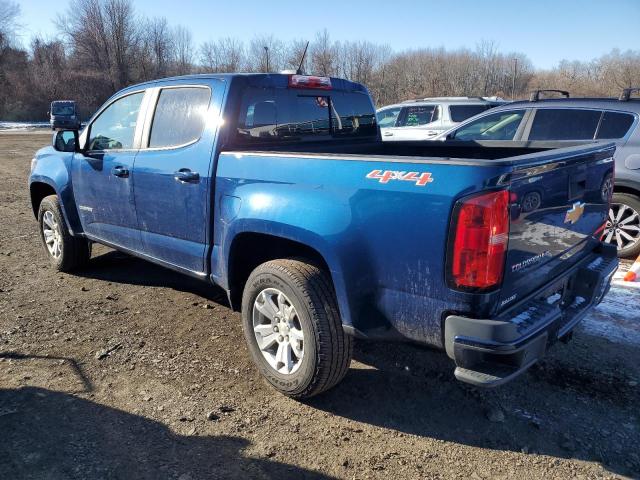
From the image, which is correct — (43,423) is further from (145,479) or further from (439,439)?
(439,439)

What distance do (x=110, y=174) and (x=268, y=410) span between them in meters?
2.52

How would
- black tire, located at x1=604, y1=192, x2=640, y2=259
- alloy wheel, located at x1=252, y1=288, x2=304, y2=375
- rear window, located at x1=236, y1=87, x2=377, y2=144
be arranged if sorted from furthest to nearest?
black tire, located at x1=604, y1=192, x2=640, y2=259 < rear window, located at x1=236, y1=87, x2=377, y2=144 < alloy wheel, located at x1=252, y1=288, x2=304, y2=375

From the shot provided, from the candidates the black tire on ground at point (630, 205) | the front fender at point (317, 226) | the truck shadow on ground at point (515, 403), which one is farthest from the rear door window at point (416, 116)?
the front fender at point (317, 226)

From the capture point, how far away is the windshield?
3438 centimetres

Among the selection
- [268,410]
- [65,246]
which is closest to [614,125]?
[268,410]

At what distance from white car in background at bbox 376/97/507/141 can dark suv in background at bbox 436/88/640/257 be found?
18.1 feet

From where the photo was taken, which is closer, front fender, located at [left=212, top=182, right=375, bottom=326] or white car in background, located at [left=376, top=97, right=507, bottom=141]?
front fender, located at [left=212, top=182, right=375, bottom=326]

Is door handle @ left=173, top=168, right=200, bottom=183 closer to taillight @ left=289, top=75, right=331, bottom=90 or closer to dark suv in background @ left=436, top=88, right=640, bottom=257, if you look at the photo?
taillight @ left=289, top=75, right=331, bottom=90

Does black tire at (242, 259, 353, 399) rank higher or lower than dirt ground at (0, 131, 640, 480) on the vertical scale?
higher

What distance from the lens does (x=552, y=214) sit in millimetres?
2633

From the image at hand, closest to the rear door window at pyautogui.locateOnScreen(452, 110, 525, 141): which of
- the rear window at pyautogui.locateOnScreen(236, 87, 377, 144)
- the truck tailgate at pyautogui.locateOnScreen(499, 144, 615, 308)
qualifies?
the rear window at pyautogui.locateOnScreen(236, 87, 377, 144)

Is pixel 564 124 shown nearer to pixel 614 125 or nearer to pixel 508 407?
pixel 614 125

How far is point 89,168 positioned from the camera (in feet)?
15.2

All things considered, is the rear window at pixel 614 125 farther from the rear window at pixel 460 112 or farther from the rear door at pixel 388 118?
the rear door at pixel 388 118
